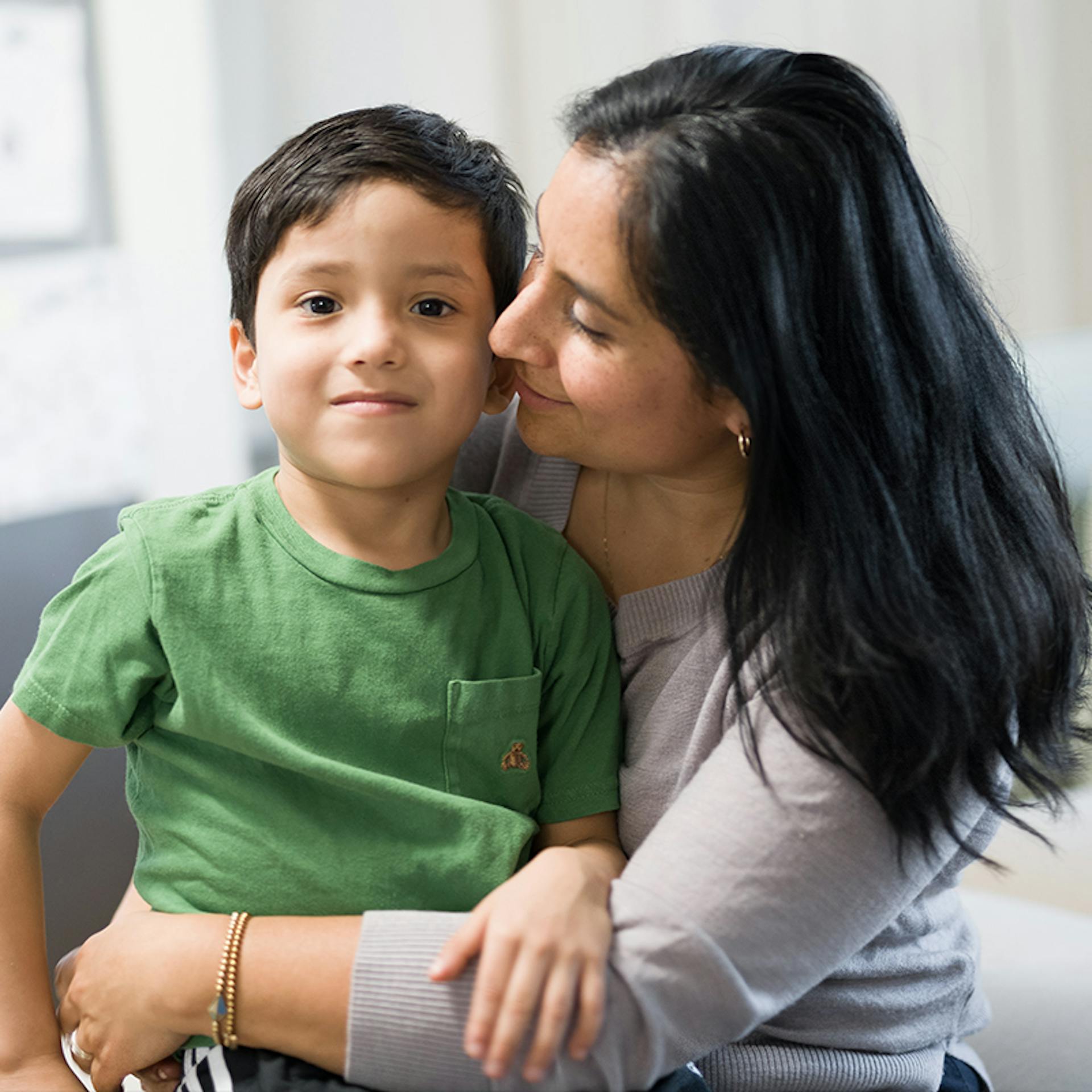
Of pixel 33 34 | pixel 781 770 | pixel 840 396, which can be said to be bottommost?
pixel 781 770

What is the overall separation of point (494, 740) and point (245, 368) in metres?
0.44

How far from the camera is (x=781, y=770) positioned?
106 cm

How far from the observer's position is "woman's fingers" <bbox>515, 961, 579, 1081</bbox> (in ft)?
3.14

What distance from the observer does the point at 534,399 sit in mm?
1253

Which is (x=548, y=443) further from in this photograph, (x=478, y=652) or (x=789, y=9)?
(x=789, y=9)

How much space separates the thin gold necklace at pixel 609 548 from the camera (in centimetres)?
130

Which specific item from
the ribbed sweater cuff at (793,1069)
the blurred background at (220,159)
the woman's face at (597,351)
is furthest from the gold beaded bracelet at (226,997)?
the blurred background at (220,159)

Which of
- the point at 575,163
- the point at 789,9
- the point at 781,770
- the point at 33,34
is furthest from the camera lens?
the point at 789,9

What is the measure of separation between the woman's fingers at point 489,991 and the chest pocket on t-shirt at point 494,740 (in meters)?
0.23

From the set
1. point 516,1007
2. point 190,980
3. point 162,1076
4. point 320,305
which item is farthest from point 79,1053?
point 320,305

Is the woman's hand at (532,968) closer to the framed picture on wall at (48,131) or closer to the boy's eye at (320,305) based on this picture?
the boy's eye at (320,305)

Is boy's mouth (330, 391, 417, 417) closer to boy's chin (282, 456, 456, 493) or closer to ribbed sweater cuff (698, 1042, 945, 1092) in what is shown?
boy's chin (282, 456, 456, 493)

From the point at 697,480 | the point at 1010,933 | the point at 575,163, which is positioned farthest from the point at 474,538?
the point at 1010,933

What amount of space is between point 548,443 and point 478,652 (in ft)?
0.71
